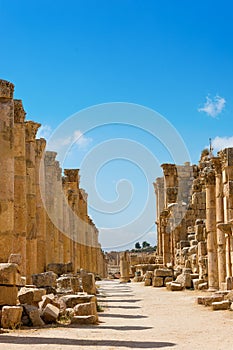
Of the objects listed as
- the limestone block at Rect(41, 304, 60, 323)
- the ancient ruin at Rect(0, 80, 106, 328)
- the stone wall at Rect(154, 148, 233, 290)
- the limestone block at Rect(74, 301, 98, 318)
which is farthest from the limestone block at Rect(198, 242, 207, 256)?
the limestone block at Rect(41, 304, 60, 323)

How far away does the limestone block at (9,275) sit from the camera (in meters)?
12.3

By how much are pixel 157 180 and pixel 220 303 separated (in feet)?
138

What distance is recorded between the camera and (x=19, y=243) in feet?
62.7

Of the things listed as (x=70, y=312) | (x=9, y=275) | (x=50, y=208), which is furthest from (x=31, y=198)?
(x=9, y=275)

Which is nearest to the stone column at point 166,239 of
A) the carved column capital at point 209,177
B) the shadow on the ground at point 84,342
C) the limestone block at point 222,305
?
the carved column capital at point 209,177

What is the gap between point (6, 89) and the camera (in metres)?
15.9

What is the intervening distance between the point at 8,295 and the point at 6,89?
20.4ft

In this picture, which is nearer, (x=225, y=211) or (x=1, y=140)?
(x=1, y=140)

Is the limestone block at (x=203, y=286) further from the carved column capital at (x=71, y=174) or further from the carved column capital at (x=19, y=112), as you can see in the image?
the carved column capital at (x=71, y=174)

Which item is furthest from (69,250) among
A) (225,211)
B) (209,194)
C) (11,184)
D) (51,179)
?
(11,184)

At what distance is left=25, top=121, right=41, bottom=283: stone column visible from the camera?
21594mm

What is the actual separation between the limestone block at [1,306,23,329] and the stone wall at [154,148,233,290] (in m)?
8.90

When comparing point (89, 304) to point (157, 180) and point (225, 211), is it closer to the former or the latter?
point (225, 211)

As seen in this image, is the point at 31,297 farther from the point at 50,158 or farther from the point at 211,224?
the point at 50,158
